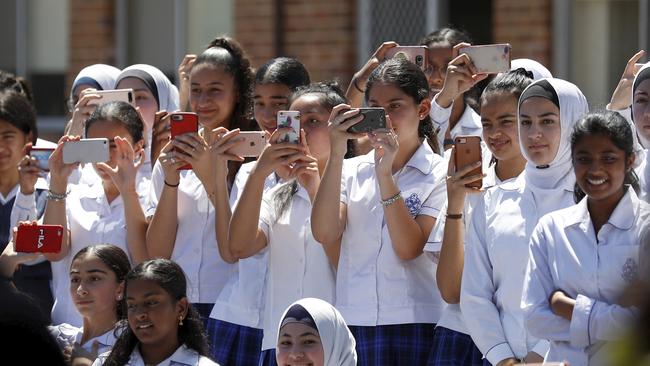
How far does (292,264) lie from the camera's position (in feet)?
14.8

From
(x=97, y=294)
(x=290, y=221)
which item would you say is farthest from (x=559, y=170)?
(x=97, y=294)

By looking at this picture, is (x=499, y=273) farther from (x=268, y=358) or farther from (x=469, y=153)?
(x=268, y=358)

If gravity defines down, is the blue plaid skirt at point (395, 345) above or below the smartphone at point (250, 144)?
below

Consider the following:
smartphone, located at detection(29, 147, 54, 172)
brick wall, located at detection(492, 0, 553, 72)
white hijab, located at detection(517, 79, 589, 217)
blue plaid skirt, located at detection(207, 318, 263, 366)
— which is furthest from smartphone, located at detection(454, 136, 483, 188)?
brick wall, located at detection(492, 0, 553, 72)

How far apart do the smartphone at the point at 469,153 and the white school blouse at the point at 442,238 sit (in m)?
0.10

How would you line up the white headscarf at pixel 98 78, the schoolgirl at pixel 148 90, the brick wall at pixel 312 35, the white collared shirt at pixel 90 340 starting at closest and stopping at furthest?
the white collared shirt at pixel 90 340
the schoolgirl at pixel 148 90
the white headscarf at pixel 98 78
the brick wall at pixel 312 35

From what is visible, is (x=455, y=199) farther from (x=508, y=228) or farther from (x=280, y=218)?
(x=280, y=218)

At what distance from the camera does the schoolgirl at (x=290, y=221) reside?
4406 mm

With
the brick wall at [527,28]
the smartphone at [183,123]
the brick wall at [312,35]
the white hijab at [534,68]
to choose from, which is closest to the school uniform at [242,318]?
the smartphone at [183,123]

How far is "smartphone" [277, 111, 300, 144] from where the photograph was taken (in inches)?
170

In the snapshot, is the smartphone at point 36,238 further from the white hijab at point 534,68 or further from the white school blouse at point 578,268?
the white school blouse at point 578,268

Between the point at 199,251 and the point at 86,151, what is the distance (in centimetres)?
62

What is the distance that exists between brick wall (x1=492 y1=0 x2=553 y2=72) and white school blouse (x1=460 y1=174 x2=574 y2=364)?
152 inches

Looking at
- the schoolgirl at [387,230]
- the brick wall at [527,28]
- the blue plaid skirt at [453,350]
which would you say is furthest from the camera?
the brick wall at [527,28]
